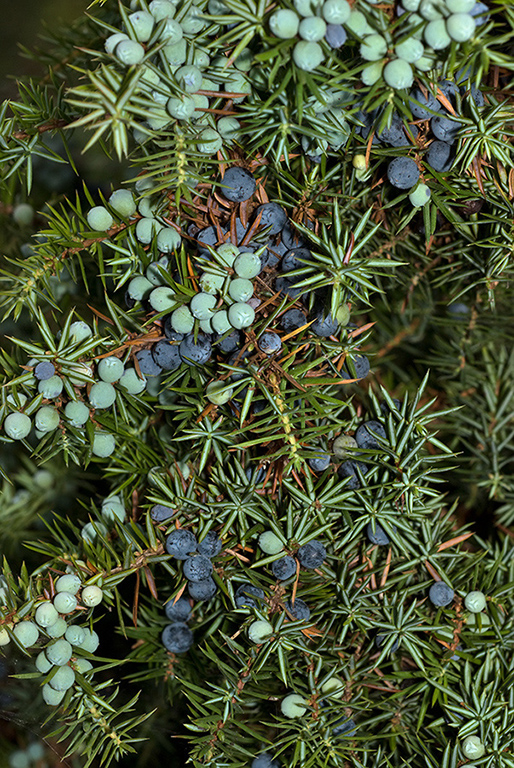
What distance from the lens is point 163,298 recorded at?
52cm

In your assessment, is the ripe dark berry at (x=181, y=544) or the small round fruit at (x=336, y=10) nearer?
the small round fruit at (x=336, y=10)

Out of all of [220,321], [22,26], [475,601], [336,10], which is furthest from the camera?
Answer: [22,26]

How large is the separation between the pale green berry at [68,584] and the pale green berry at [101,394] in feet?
0.51

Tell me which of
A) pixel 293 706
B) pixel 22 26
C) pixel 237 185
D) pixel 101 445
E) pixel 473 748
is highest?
pixel 22 26

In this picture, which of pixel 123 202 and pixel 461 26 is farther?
pixel 123 202

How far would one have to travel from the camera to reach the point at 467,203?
0.58 m

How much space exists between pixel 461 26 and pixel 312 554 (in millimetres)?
421

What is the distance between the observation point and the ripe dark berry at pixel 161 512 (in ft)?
1.90

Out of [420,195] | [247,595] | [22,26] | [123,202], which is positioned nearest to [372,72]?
[420,195]

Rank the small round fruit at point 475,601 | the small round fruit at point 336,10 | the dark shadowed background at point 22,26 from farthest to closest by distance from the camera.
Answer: the dark shadowed background at point 22,26 → the small round fruit at point 475,601 → the small round fruit at point 336,10

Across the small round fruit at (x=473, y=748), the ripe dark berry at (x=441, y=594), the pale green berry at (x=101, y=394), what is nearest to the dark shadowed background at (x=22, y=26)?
the pale green berry at (x=101, y=394)

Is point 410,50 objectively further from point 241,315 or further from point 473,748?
point 473,748

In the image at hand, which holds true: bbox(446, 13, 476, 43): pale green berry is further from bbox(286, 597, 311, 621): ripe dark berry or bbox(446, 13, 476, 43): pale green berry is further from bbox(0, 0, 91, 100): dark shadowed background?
bbox(0, 0, 91, 100): dark shadowed background

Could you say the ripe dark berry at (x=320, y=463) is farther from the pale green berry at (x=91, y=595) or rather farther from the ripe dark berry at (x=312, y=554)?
the pale green berry at (x=91, y=595)
